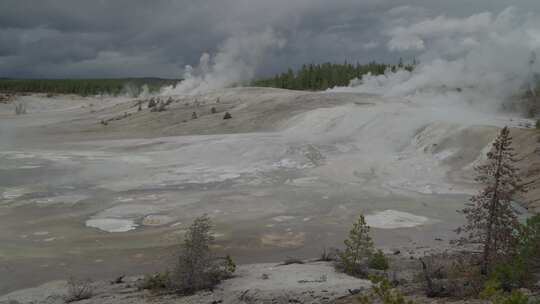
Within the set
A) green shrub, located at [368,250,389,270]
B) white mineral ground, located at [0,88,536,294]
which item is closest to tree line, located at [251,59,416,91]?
white mineral ground, located at [0,88,536,294]

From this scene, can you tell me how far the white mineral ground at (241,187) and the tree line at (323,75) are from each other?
3759 cm

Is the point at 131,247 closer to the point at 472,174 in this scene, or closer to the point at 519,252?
the point at 519,252

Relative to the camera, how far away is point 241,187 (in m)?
15.7

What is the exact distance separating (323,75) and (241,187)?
57.7 meters

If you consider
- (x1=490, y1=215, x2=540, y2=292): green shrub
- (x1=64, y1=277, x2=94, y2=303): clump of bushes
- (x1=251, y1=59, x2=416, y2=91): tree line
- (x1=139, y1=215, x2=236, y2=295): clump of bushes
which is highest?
(x1=251, y1=59, x2=416, y2=91): tree line

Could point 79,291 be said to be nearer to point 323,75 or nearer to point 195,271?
point 195,271

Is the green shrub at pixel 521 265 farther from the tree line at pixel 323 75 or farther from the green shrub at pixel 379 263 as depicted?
the tree line at pixel 323 75

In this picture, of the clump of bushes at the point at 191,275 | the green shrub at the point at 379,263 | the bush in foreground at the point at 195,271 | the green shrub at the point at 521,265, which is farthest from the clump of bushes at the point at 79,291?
the green shrub at the point at 521,265

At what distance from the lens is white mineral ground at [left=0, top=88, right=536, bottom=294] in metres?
10.4

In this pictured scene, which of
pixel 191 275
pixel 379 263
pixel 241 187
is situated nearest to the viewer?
pixel 191 275

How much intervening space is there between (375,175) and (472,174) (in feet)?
10.8

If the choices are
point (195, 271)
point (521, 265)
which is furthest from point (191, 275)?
point (521, 265)

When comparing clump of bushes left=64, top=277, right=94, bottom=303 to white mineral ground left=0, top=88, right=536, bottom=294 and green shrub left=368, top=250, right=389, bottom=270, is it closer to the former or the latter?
white mineral ground left=0, top=88, right=536, bottom=294

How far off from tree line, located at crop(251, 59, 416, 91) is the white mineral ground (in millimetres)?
37590
